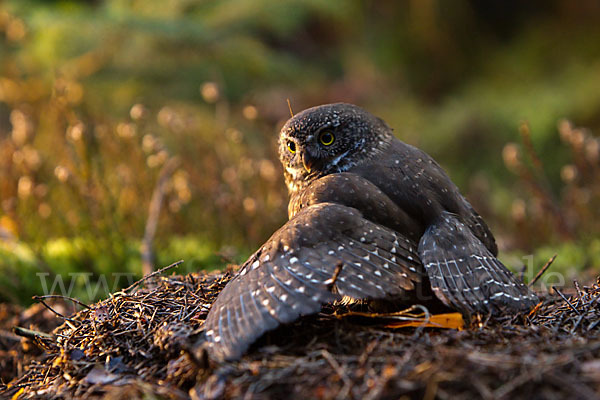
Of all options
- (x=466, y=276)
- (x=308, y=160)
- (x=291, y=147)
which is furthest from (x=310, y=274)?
(x=291, y=147)

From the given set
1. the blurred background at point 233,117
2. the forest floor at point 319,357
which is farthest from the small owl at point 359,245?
the blurred background at point 233,117

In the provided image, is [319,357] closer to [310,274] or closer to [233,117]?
[310,274]

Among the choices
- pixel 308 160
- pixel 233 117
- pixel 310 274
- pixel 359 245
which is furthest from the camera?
pixel 233 117

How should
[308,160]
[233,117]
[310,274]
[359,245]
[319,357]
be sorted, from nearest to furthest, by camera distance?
[319,357]
[310,274]
[359,245]
[308,160]
[233,117]

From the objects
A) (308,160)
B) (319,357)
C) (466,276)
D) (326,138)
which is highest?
(326,138)

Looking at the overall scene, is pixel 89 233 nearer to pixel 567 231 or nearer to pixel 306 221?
pixel 306 221

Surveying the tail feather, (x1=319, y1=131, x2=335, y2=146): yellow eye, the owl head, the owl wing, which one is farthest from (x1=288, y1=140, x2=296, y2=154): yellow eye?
the tail feather

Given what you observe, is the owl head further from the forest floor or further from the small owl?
the forest floor
